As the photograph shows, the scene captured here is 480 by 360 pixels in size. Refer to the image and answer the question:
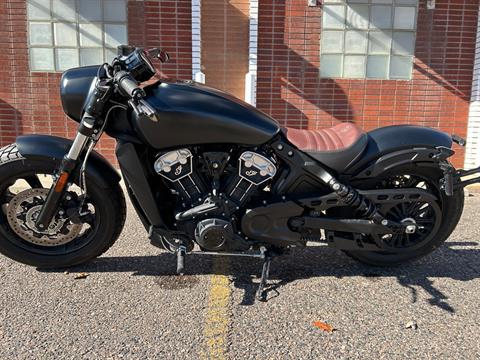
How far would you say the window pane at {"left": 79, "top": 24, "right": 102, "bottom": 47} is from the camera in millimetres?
6730

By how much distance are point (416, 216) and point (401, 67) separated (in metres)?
4.41

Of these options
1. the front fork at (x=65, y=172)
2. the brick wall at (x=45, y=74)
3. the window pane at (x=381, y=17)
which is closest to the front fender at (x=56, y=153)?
the front fork at (x=65, y=172)

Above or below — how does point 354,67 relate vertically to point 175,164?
above

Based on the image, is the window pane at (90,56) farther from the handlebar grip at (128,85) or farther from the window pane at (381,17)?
the handlebar grip at (128,85)

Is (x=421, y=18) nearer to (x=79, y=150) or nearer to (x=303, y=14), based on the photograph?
(x=303, y=14)

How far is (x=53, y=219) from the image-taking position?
3.18m

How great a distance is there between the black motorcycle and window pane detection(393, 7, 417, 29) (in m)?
4.31

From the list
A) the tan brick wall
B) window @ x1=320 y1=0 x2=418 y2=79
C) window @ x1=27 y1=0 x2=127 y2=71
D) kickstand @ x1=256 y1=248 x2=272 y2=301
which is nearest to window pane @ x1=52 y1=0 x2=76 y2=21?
window @ x1=27 y1=0 x2=127 y2=71

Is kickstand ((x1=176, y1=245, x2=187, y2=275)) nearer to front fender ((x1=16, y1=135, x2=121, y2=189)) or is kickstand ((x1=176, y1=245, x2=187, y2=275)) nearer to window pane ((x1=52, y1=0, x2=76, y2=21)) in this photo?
front fender ((x1=16, y1=135, x2=121, y2=189))

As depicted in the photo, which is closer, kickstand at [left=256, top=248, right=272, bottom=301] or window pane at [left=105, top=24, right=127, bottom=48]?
kickstand at [left=256, top=248, right=272, bottom=301]

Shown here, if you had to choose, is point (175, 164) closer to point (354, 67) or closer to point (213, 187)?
point (213, 187)

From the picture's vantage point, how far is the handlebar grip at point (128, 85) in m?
2.56

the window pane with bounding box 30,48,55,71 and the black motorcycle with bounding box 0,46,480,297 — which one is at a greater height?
the window pane with bounding box 30,48,55,71

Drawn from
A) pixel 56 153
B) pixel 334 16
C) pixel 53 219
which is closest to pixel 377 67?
pixel 334 16
